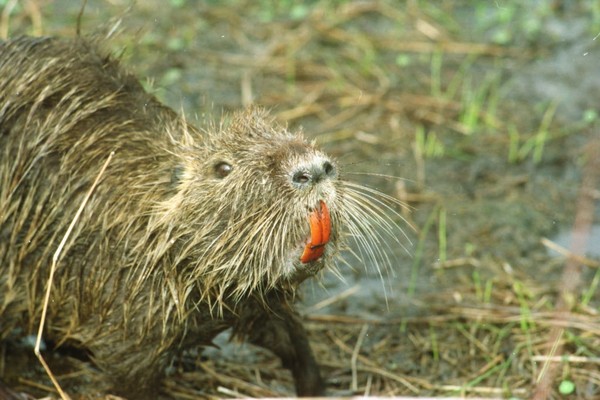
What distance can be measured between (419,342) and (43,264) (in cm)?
164

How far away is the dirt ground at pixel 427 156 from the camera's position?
14.1ft

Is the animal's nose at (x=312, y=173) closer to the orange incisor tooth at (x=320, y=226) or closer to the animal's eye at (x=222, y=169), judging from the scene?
the orange incisor tooth at (x=320, y=226)

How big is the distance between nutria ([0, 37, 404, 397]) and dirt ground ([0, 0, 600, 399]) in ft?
0.98

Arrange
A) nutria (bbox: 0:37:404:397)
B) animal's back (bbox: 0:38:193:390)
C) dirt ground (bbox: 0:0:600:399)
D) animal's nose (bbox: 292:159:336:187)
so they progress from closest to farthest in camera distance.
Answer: animal's nose (bbox: 292:159:336:187) < nutria (bbox: 0:37:404:397) < animal's back (bbox: 0:38:193:390) < dirt ground (bbox: 0:0:600:399)

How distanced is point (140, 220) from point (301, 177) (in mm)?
738

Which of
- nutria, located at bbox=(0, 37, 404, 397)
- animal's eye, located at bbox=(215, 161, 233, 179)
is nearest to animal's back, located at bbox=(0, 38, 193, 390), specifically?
nutria, located at bbox=(0, 37, 404, 397)

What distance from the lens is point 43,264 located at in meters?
3.79

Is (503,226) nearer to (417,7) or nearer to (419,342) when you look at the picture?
(419,342)

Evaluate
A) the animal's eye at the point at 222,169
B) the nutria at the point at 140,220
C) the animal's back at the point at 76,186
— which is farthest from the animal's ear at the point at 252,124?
the animal's back at the point at 76,186

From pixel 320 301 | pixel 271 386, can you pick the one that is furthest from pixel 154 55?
A: pixel 271 386

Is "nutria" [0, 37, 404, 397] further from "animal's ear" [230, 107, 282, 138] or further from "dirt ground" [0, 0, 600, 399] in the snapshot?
"dirt ground" [0, 0, 600, 399]

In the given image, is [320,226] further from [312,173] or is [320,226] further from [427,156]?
[427,156]

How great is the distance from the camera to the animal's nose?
10.2ft

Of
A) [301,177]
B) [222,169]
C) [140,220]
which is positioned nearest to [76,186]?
[140,220]
